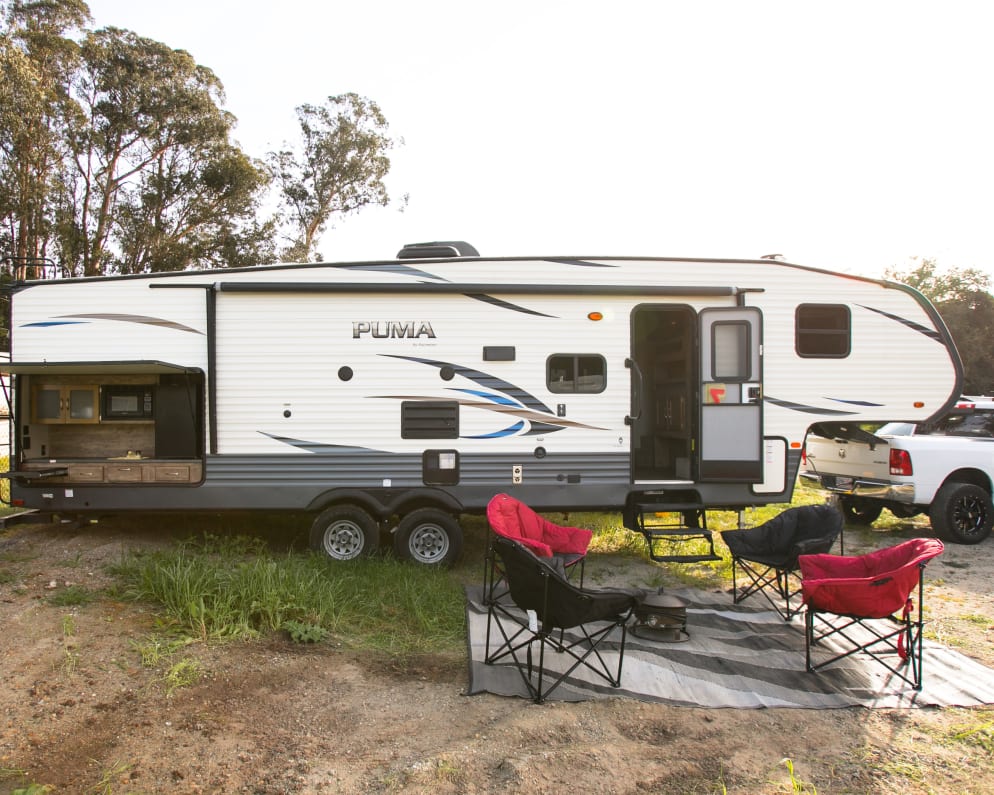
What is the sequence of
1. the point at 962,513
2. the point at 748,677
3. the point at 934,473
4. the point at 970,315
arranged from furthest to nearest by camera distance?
Result: the point at 970,315 → the point at 962,513 → the point at 934,473 → the point at 748,677

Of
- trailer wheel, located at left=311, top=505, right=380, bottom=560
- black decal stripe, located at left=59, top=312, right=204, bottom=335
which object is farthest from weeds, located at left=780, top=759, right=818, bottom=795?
black decal stripe, located at left=59, top=312, right=204, bottom=335

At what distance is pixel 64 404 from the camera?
22.6 ft

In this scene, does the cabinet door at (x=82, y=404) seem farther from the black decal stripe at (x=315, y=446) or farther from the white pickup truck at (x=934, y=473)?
the white pickup truck at (x=934, y=473)

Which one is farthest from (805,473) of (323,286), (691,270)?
(323,286)

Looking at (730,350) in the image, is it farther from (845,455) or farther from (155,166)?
(155,166)

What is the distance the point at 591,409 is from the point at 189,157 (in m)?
20.6

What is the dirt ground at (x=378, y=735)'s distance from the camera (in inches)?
125

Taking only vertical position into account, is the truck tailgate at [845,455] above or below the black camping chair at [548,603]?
above

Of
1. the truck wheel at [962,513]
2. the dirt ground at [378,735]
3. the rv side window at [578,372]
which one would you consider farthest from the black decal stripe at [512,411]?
the truck wheel at [962,513]

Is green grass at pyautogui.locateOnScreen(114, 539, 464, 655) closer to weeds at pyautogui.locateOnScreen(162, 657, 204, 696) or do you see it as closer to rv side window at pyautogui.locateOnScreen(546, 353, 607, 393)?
weeds at pyautogui.locateOnScreen(162, 657, 204, 696)

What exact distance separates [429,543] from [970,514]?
6.35m

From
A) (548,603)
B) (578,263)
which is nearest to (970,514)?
(578,263)

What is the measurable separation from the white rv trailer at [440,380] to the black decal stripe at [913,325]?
0.02 metres

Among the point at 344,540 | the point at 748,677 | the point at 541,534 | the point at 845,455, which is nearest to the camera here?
the point at 748,677
